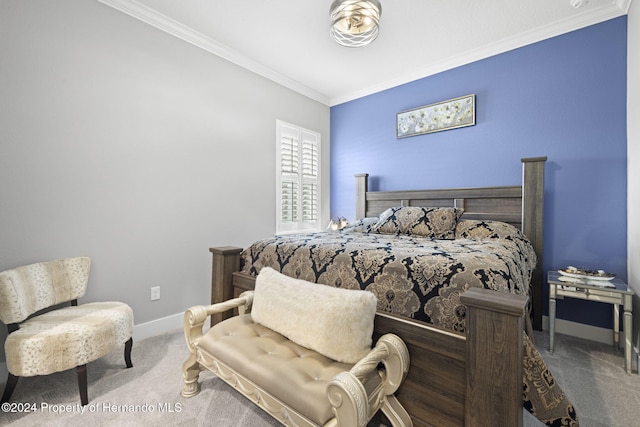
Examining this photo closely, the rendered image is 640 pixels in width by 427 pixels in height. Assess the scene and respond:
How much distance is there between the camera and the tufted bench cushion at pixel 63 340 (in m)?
1.50

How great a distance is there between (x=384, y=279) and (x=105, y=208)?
229cm

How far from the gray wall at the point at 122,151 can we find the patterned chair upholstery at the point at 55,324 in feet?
0.69

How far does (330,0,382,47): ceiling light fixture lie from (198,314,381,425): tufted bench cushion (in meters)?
2.13

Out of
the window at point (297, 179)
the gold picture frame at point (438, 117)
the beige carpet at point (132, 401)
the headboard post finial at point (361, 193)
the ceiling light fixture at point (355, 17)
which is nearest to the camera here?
the beige carpet at point (132, 401)

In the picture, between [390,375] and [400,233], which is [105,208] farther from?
[400,233]

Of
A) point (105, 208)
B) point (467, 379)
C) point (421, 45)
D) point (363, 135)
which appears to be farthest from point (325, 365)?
point (363, 135)

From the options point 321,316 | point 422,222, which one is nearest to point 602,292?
point 422,222

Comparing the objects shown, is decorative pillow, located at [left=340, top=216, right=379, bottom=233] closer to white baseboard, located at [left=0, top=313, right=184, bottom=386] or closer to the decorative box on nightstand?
the decorative box on nightstand

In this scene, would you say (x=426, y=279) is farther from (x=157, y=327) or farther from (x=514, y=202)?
(x=157, y=327)

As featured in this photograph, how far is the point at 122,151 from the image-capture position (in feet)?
7.74

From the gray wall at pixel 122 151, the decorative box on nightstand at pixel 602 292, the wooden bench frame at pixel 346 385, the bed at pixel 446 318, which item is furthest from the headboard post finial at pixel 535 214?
the gray wall at pixel 122 151

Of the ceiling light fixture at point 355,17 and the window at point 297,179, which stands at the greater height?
the ceiling light fixture at point 355,17

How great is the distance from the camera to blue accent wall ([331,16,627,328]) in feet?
7.86

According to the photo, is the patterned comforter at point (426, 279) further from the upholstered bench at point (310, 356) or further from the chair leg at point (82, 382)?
the chair leg at point (82, 382)
